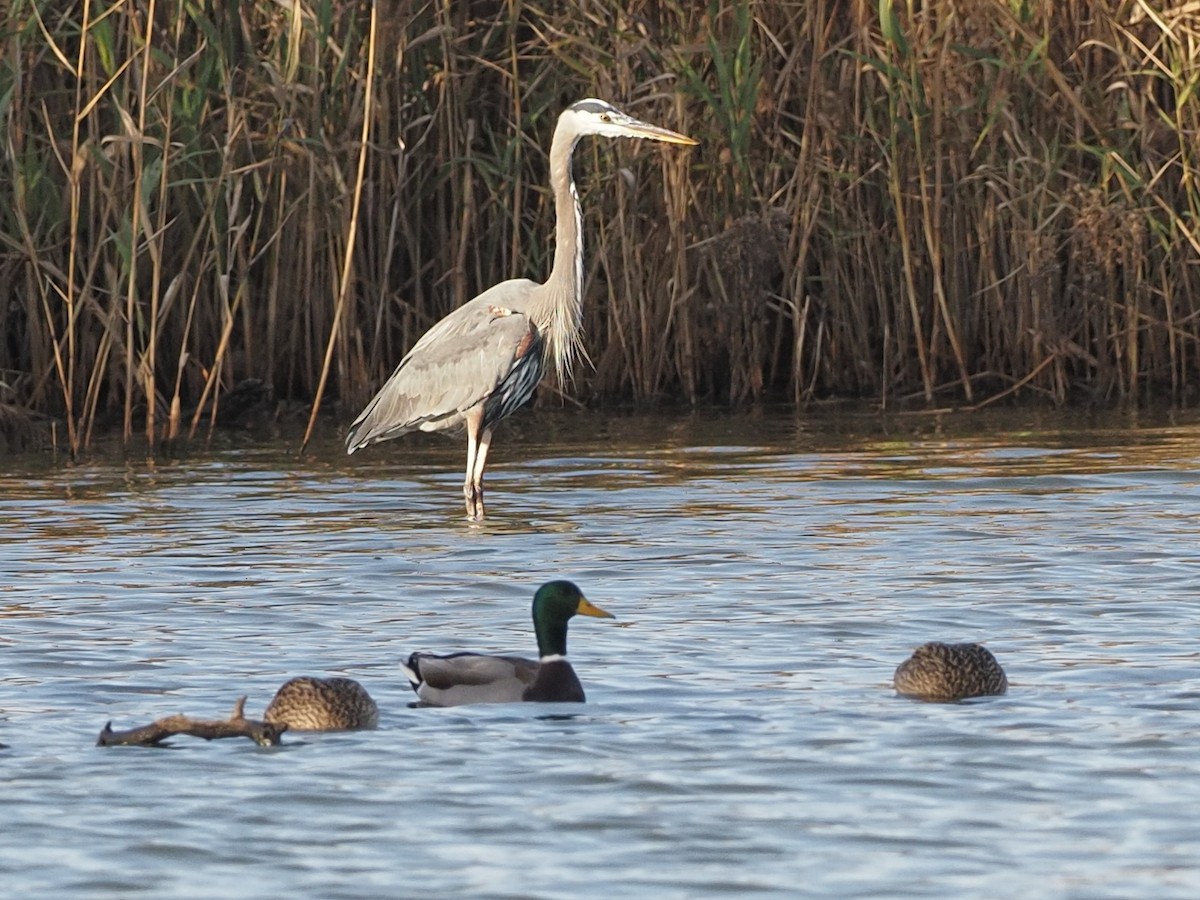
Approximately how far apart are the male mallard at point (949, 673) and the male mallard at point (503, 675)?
819 millimetres

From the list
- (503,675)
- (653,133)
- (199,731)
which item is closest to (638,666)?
(503,675)

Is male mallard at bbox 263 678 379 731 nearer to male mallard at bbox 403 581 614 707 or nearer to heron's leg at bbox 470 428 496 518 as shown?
male mallard at bbox 403 581 614 707

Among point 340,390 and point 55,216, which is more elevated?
point 55,216

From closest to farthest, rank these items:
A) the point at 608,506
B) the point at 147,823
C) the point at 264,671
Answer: the point at 147,823, the point at 264,671, the point at 608,506

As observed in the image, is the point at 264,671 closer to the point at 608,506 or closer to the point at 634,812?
the point at 634,812

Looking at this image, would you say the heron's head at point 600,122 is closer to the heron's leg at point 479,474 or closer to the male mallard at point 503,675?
the heron's leg at point 479,474

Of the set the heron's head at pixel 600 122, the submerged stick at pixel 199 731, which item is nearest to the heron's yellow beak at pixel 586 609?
the submerged stick at pixel 199 731

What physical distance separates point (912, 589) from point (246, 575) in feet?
7.37

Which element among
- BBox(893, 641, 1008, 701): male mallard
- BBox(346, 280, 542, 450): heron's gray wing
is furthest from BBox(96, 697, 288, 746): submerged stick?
BBox(346, 280, 542, 450): heron's gray wing

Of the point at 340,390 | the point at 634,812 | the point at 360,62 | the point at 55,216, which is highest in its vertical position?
the point at 360,62

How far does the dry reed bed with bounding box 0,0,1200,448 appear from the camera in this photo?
11.7m

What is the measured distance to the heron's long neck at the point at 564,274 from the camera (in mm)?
10273

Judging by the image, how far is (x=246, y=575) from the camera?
27.3 feet

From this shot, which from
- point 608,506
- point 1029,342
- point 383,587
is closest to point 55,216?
point 608,506
